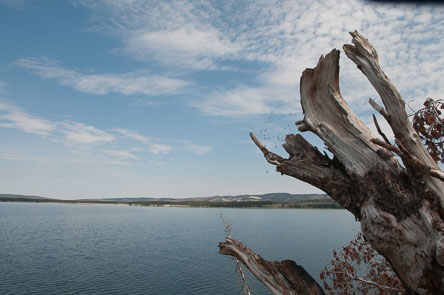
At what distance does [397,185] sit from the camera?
169 inches

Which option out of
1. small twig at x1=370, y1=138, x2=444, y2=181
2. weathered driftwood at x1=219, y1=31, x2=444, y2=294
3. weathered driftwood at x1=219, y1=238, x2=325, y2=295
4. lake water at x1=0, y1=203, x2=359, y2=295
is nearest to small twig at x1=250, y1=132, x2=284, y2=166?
weathered driftwood at x1=219, y1=31, x2=444, y2=294

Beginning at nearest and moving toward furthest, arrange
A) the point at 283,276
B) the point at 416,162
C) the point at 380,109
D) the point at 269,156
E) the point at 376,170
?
the point at 416,162, the point at 376,170, the point at 380,109, the point at 283,276, the point at 269,156

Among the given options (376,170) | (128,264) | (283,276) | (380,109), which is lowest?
(128,264)

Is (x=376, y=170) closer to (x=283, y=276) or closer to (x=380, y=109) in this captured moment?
(x=380, y=109)

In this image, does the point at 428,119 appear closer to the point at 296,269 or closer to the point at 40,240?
the point at 296,269

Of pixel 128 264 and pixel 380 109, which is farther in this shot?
pixel 128 264

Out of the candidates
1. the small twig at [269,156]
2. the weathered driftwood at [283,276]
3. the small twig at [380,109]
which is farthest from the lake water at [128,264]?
the small twig at [380,109]

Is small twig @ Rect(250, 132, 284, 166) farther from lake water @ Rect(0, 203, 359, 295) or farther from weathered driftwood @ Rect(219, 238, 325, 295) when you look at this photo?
lake water @ Rect(0, 203, 359, 295)

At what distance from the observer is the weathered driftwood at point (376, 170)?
4.03 metres

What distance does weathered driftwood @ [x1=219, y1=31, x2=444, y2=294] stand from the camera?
13.2 ft

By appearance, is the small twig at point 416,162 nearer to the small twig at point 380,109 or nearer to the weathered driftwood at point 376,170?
the weathered driftwood at point 376,170

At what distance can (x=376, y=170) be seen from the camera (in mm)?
4480

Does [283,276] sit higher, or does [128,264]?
[283,276]

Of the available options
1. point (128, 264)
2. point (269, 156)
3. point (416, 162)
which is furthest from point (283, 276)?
point (128, 264)
